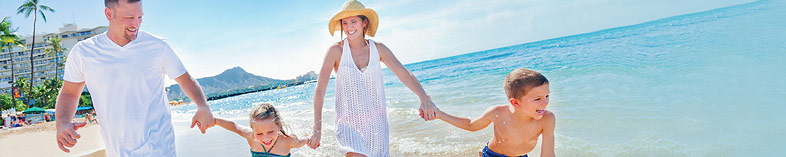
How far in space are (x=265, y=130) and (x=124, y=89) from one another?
49.4 inches

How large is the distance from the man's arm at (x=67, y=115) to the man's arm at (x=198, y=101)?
555mm

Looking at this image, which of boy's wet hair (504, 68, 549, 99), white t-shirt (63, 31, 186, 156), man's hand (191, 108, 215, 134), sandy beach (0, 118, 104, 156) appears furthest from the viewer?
sandy beach (0, 118, 104, 156)

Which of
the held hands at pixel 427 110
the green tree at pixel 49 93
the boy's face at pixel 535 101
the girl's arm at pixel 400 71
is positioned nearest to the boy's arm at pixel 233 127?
the girl's arm at pixel 400 71

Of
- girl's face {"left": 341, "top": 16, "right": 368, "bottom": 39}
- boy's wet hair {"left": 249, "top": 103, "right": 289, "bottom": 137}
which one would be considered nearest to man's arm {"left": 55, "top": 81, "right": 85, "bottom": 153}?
boy's wet hair {"left": 249, "top": 103, "right": 289, "bottom": 137}

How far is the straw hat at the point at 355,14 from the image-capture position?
3.35 meters

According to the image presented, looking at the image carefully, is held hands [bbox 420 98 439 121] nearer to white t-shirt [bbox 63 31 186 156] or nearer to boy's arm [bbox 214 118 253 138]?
boy's arm [bbox 214 118 253 138]

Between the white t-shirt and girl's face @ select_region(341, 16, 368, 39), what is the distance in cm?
138

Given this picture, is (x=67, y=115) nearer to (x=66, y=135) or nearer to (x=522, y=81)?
(x=66, y=135)

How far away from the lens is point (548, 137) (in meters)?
3.27

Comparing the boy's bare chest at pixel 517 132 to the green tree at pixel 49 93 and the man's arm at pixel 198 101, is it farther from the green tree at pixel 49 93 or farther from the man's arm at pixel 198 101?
the green tree at pixel 49 93

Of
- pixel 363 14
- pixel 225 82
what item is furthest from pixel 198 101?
pixel 225 82

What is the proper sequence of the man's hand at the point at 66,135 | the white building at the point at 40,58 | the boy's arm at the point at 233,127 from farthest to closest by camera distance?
the white building at the point at 40,58 → the boy's arm at the point at 233,127 → the man's hand at the point at 66,135

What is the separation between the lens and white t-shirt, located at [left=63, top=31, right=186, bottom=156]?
2414 mm

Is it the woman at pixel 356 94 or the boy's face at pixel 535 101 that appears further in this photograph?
the woman at pixel 356 94
